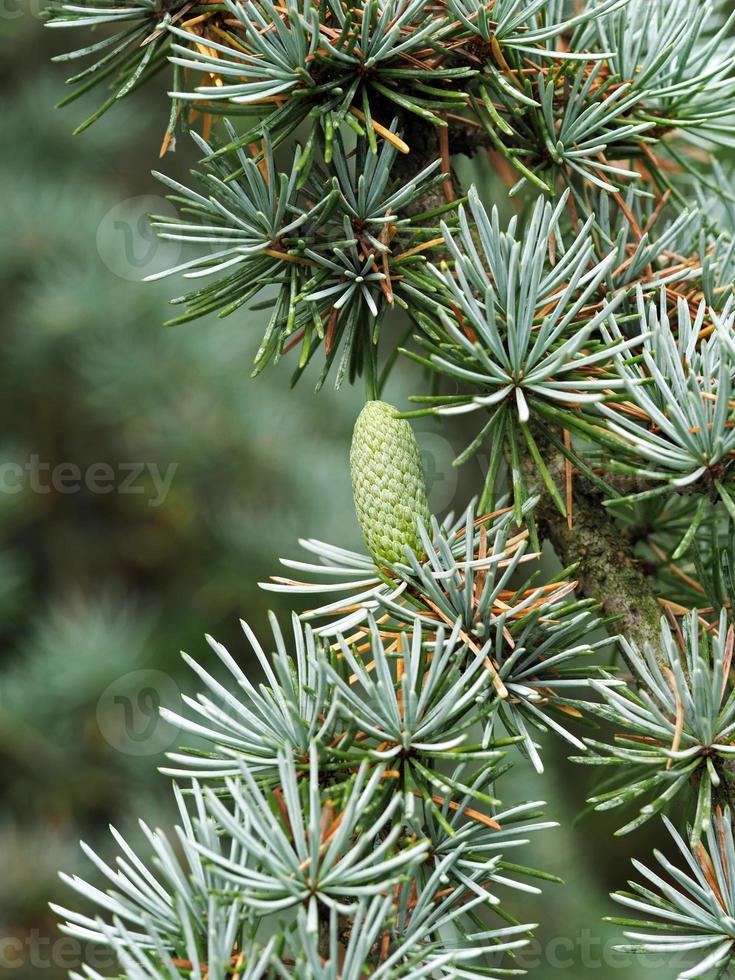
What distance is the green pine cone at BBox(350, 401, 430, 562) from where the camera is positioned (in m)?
0.31

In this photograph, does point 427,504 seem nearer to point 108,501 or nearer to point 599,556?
point 599,556

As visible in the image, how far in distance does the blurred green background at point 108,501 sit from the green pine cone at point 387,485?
3.17 ft

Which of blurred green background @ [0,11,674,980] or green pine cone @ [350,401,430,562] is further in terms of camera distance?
blurred green background @ [0,11,674,980]

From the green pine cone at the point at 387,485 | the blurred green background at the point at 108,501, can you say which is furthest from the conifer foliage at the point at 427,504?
the blurred green background at the point at 108,501

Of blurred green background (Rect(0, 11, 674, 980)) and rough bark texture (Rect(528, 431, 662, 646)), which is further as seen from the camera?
blurred green background (Rect(0, 11, 674, 980))

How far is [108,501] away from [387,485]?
Result: 1.32 m

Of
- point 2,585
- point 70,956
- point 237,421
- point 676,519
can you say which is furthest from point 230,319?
point 676,519

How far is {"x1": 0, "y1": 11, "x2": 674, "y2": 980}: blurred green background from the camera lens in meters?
1.28

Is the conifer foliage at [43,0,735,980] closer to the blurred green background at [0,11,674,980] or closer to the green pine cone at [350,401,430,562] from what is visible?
the green pine cone at [350,401,430,562]

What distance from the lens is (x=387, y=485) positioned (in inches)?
12.2

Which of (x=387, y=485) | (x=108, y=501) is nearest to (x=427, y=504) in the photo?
(x=387, y=485)

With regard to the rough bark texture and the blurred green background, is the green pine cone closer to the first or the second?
the rough bark texture

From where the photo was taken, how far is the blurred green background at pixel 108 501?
128 centimetres

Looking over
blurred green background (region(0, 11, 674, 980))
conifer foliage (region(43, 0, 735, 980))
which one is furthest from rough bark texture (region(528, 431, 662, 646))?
blurred green background (region(0, 11, 674, 980))
